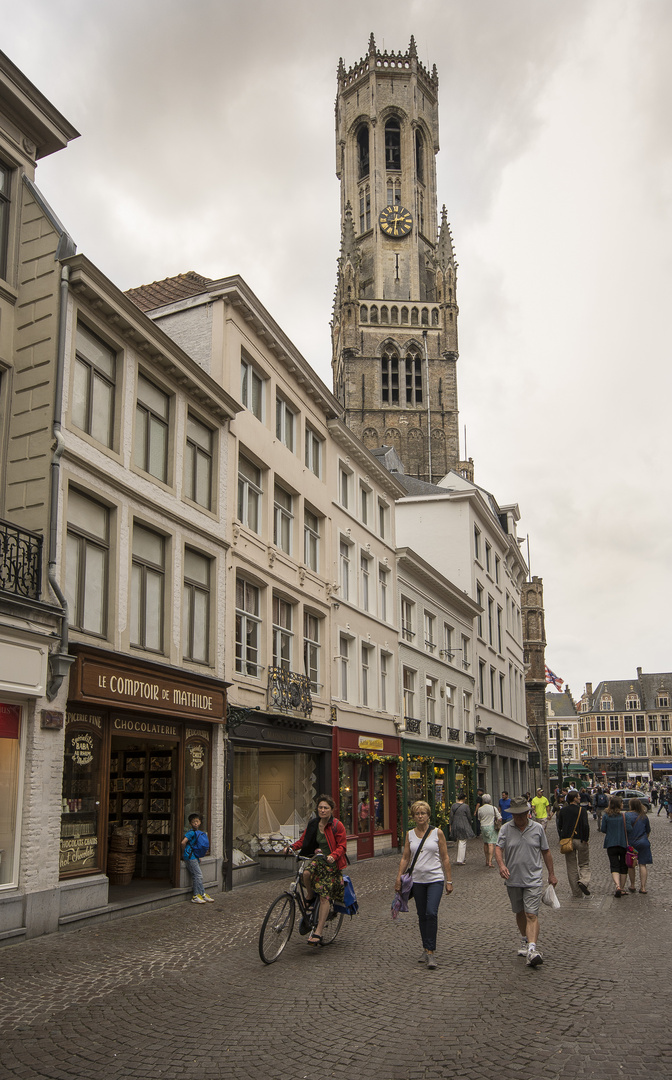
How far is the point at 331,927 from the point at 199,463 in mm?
9597

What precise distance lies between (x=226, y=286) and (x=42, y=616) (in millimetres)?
9639

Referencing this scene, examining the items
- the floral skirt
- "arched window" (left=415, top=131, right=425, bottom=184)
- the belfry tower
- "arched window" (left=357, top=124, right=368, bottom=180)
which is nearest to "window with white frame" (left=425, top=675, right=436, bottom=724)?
the floral skirt

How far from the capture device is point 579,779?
81.1 meters

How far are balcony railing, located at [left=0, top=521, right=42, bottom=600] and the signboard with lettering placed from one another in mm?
1331

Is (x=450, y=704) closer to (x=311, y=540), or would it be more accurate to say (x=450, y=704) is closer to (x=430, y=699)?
(x=430, y=699)

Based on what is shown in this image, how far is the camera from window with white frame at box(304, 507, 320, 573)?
78.0 ft

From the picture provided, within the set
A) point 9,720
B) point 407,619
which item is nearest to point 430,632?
point 407,619

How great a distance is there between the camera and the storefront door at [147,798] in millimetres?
15961

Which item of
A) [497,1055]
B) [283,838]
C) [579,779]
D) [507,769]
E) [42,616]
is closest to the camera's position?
[497,1055]

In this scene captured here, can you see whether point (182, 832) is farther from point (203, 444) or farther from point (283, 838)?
point (203, 444)

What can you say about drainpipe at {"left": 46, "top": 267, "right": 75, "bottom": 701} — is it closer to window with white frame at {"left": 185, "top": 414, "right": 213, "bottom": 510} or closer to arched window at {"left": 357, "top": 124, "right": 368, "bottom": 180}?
window with white frame at {"left": 185, "top": 414, "right": 213, "bottom": 510}

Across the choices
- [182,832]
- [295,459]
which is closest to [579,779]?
[295,459]

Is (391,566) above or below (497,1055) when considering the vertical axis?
above

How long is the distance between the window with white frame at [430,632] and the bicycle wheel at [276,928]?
23.8 metres
